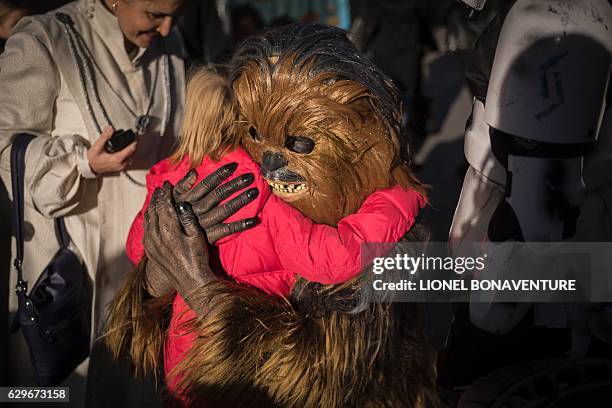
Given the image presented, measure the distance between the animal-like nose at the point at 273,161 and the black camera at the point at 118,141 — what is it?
586 mm

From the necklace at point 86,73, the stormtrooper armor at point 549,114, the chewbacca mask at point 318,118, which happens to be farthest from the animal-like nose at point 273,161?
the necklace at point 86,73

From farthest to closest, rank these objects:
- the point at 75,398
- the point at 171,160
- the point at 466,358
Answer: the point at 75,398, the point at 171,160, the point at 466,358

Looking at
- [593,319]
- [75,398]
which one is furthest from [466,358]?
[75,398]

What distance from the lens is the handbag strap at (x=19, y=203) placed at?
1804 millimetres

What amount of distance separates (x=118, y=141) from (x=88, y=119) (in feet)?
0.50

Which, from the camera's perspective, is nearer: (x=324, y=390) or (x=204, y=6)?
(x=324, y=390)

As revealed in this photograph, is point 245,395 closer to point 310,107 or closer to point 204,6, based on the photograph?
point 310,107

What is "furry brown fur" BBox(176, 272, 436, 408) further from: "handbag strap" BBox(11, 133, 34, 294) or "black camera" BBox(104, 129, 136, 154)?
"handbag strap" BBox(11, 133, 34, 294)

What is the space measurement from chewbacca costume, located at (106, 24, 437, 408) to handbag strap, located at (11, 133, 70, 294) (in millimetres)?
680

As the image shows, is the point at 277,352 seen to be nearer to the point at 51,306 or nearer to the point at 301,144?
the point at 301,144

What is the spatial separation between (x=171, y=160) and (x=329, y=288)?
19.8 inches

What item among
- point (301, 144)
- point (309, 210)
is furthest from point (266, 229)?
point (301, 144)

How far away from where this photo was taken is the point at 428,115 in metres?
4.84

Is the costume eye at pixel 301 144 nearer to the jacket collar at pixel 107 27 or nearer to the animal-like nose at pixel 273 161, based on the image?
the animal-like nose at pixel 273 161
